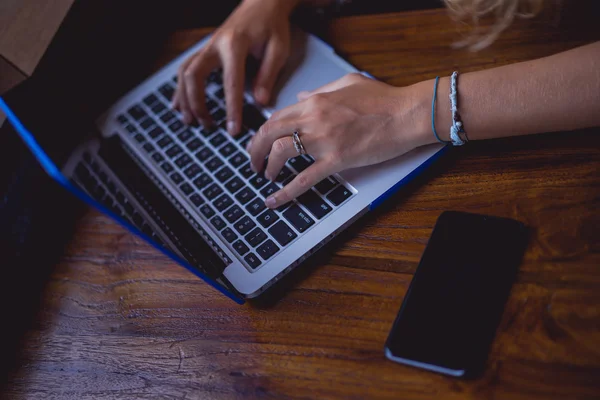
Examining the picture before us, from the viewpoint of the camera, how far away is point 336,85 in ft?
2.38

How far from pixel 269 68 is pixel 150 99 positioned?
0.72 ft

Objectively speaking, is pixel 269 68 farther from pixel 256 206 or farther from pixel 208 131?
pixel 256 206

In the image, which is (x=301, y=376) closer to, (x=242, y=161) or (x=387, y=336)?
(x=387, y=336)

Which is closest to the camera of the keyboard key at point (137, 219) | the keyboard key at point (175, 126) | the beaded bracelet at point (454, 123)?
the beaded bracelet at point (454, 123)

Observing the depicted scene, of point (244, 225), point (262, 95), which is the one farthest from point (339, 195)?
point (262, 95)

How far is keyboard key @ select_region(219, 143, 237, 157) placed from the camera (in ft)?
2.49

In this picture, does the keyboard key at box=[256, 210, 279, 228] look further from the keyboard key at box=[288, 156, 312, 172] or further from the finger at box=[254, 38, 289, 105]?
the finger at box=[254, 38, 289, 105]

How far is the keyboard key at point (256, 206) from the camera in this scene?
0.67m

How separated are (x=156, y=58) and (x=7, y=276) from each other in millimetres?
444

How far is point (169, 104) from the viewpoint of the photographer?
2.81ft

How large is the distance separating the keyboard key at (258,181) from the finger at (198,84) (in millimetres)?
145

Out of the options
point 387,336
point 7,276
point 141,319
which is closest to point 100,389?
point 141,319

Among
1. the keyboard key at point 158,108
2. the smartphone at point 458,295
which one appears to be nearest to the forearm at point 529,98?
the smartphone at point 458,295

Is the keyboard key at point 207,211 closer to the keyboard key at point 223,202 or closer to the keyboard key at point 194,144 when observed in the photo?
the keyboard key at point 223,202
